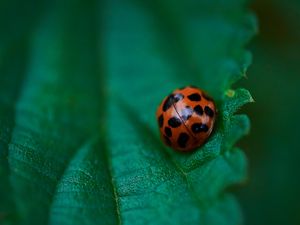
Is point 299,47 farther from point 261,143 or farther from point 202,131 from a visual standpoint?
point 202,131

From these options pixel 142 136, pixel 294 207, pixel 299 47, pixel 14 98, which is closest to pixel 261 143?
pixel 294 207

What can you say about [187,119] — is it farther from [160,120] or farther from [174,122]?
[160,120]

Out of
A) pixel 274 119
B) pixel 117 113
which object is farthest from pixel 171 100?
pixel 274 119

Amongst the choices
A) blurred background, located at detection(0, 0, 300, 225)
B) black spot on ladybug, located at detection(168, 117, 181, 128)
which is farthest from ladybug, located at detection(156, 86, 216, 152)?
blurred background, located at detection(0, 0, 300, 225)

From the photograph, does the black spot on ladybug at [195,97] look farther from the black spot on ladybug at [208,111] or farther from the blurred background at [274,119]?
the blurred background at [274,119]

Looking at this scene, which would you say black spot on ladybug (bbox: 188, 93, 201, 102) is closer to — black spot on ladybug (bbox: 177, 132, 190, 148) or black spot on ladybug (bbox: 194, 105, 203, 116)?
black spot on ladybug (bbox: 194, 105, 203, 116)

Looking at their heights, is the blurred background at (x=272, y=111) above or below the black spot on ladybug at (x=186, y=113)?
above

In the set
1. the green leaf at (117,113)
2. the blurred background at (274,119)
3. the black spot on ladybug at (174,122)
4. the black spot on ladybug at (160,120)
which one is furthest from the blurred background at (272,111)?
the black spot on ladybug at (174,122)
